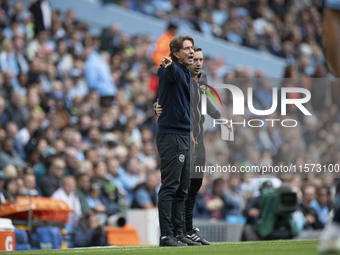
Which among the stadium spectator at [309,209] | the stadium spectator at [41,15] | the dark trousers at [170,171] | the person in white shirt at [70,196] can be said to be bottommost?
the stadium spectator at [309,209]

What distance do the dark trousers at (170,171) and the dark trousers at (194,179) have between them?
34cm

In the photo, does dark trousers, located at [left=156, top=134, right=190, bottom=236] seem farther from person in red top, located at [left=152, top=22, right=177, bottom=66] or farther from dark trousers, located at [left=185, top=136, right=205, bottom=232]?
person in red top, located at [left=152, top=22, right=177, bottom=66]

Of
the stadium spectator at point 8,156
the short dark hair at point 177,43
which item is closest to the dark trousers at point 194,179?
the short dark hair at point 177,43

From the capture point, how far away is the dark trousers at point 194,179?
7.46 metres

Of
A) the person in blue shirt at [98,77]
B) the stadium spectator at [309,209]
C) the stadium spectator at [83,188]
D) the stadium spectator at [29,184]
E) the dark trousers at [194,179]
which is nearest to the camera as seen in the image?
the dark trousers at [194,179]

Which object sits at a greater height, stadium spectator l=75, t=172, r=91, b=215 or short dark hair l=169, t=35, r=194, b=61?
short dark hair l=169, t=35, r=194, b=61

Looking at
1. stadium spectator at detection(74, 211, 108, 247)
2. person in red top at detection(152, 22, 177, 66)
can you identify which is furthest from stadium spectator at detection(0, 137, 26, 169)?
person in red top at detection(152, 22, 177, 66)

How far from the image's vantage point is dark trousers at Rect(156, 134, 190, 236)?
22.7ft

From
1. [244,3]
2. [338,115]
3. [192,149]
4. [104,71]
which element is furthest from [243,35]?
[192,149]

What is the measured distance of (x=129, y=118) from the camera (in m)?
14.1

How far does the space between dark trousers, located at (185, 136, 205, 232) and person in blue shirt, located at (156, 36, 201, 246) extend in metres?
0.31

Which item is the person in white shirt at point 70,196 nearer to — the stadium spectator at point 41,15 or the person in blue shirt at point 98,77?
the person in blue shirt at point 98,77

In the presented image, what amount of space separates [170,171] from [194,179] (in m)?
0.64

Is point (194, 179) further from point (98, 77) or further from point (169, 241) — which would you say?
point (98, 77)
